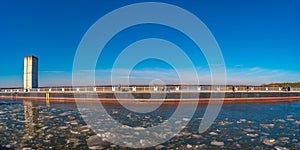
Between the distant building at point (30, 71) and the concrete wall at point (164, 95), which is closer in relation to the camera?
the concrete wall at point (164, 95)

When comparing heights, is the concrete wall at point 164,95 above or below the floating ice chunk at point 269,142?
above

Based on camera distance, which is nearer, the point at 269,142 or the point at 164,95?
the point at 269,142

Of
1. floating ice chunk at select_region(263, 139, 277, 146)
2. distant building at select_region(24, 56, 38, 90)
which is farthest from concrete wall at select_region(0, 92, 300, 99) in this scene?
floating ice chunk at select_region(263, 139, 277, 146)

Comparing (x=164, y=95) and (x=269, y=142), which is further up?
(x=164, y=95)

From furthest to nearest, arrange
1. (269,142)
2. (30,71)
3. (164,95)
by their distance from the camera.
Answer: (30,71) < (164,95) < (269,142)

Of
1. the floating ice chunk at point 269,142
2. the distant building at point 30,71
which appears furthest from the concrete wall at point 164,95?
the floating ice chunk at point 269,142

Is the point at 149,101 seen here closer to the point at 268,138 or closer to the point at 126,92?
the point at 126,92

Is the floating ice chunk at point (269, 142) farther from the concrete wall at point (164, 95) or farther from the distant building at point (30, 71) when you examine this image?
the distant building at point (30, 71)

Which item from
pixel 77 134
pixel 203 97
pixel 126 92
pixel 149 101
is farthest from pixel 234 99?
pixel 77 134

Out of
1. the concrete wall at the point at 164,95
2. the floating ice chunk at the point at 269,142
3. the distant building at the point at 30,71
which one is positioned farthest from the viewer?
the distant building at the point at 30,71

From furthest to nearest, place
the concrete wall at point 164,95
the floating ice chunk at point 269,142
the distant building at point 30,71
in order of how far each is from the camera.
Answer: the distant building at point 30,71 < the concrete wall at point 164,95 < the floating ice chunk at point 269,142

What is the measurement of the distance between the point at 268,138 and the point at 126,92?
2105 centimetres


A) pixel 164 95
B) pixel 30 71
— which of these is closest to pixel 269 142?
pixel 164 95

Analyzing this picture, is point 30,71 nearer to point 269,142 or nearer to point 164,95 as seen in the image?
point 164,95
